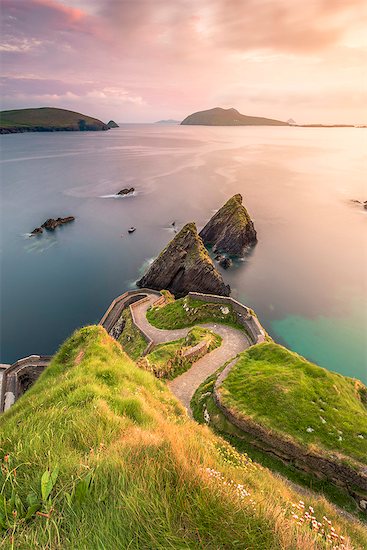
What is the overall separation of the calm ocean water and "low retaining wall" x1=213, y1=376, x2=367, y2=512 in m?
27.2

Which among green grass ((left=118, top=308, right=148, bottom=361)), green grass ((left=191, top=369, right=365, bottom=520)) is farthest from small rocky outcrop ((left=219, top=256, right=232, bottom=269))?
green grass ((left=191, top=369, right=365, bottom=520))

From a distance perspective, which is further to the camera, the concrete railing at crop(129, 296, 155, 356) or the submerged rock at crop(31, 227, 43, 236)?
the submerged rock at crop(31, 227, 43, 236)

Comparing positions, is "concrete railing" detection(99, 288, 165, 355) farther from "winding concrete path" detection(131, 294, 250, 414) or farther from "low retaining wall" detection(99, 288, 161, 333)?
"winding concrete path" detection(131, 294, 250, 414)

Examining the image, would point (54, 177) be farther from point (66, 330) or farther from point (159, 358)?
point (159, 358)

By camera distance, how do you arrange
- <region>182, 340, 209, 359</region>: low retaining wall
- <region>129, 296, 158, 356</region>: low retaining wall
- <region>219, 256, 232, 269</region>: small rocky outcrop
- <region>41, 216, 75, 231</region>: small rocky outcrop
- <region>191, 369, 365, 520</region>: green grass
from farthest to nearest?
<region>41, 216, 75, 231</region>: small rocky outcrop, <region>219, 256, 232, 269</region>: small rocky outcrop, <region>129, 296, 158, 356</region>: low retaining wall, <region>182, 340, 209, 359</region>: low retaining wall, <region>191, 369, 365, 520</region>: green grass

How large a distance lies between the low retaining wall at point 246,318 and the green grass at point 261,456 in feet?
30.0

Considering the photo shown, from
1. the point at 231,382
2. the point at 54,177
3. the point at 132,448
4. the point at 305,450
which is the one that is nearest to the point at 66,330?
the point at 231,382

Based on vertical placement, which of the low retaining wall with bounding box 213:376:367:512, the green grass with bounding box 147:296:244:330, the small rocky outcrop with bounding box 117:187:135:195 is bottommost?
the green grass with bounding box 147:296:244:330

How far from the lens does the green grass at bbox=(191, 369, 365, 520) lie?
1385 cm

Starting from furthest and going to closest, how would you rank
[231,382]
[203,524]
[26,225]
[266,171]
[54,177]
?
[266,171] → [54,177] → [26,225] → [231,382] → [203,524]

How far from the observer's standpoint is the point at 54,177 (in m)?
136

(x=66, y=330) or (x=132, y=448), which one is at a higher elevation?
(x=132, y=448)

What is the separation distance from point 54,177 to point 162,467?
15047cm

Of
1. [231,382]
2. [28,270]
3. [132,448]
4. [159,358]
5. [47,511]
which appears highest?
[47,511]
